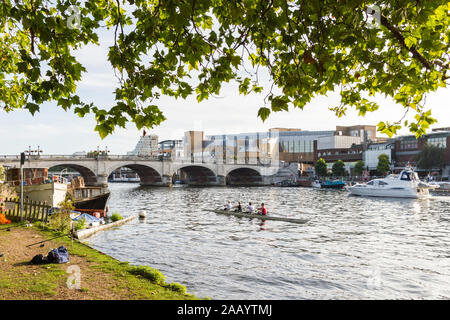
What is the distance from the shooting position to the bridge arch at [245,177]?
458 ft

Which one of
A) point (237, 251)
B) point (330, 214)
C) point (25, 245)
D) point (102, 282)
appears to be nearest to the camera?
point (102, 282)

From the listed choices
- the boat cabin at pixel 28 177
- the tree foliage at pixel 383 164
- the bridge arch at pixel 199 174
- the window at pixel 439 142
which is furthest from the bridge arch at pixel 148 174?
the window at pixel 439 142

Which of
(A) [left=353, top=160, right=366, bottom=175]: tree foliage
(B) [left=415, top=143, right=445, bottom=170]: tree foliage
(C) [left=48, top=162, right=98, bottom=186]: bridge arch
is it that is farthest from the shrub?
(A) [left=353, top=160, right=366, bottom=175]: tree foliage

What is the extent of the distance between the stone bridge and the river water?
207 ft

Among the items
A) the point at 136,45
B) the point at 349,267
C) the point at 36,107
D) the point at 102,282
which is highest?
the point at 136,45

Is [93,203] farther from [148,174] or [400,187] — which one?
[148,174]

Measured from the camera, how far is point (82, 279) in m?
11.7

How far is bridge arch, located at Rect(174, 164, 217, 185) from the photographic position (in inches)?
5133

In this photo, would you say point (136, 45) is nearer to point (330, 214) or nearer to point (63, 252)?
point (63, 252)

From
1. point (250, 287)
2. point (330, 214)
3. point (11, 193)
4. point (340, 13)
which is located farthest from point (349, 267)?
point (11, 193)

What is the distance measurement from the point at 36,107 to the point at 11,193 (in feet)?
101

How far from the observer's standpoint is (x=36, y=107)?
23.0 ft

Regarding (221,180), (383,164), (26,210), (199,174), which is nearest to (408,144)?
(383,164)

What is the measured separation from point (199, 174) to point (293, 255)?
11976cm
